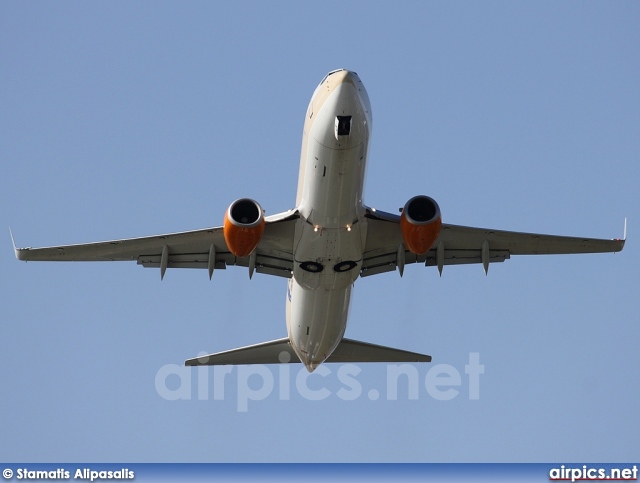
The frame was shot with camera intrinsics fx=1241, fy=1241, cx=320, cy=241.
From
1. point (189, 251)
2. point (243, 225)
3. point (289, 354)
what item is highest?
point (189, 251)

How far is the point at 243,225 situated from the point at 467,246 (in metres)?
8.83

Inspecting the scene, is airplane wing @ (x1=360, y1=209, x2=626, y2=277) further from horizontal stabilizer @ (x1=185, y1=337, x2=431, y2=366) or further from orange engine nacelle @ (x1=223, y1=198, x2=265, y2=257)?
orange engine nacelle @ (x1=223, y1=198, x2=265, y2=257)

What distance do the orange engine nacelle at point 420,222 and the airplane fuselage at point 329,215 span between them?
1471 millimetres

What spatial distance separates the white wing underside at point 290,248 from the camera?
40125 millimetres

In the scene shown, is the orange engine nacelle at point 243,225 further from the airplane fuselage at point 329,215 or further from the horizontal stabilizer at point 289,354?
the horizontal stabilizer at point 289,354

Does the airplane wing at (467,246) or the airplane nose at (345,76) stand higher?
the airplane nose at (345,76)

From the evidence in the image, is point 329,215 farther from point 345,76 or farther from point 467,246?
point 467,246

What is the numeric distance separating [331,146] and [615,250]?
11411mm

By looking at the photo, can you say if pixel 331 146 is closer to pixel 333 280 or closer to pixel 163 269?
pixel 333 280

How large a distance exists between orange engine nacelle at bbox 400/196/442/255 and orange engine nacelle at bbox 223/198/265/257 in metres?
4.35

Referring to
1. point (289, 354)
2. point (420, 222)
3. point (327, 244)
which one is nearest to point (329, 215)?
point (327, 244)

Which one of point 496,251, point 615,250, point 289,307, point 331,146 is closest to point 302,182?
point 331,146

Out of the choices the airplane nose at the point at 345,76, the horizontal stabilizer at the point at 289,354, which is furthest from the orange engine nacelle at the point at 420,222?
the horizontal stabilizer at the point at 289,354

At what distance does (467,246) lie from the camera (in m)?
42.0
